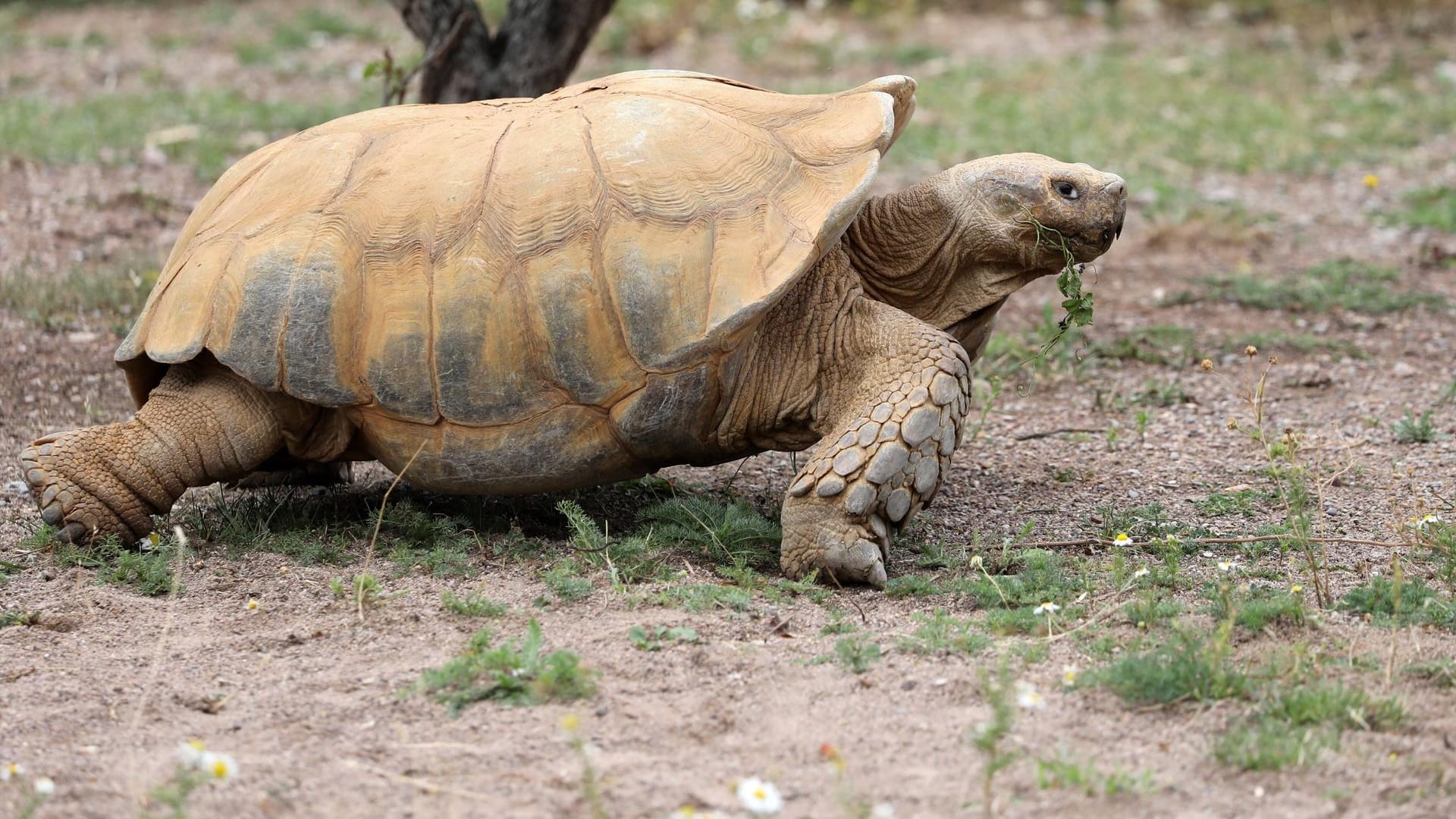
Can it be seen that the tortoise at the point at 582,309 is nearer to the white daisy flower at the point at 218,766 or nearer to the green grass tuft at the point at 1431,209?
the white daisy flower at the point at 218,766

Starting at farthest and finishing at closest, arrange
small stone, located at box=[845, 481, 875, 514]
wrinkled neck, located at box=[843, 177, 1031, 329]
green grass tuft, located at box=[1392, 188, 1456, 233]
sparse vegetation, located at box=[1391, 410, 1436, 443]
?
green grass tuft, located at box=[1392, 188, 1456, 233]
sparse vegetation, located at box=[1391, 410, 1436, 443]
wrinkled neck, located at box=[843, 177, 1031, 329]
small stone, located at box=[845, 481, 875, 514]

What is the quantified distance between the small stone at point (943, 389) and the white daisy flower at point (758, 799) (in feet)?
4.59

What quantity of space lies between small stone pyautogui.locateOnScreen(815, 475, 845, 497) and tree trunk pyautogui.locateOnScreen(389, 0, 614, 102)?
3.25 m

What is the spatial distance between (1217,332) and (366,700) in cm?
432

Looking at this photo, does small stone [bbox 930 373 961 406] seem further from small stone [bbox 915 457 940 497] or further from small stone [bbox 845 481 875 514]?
small stone [bbox 845 481 875 514]

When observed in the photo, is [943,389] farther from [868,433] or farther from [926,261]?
[926,261]

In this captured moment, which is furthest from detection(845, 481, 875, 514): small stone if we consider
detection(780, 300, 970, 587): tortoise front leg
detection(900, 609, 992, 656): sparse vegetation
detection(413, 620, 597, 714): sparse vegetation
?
detection(413, 620, 597, 714): sparse vegetation

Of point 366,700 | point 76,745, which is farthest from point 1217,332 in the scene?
point 76,745

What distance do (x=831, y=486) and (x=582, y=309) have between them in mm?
755

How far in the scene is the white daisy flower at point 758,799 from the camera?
2377 millimetres

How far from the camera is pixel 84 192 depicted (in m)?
7.54

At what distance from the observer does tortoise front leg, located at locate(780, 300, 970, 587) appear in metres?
3.66

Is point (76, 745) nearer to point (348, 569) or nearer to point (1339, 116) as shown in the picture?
point (348, 569)

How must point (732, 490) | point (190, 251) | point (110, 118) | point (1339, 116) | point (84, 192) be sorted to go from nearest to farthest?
point (190, 251)
point (732, 490)
point (84, 192)
point (110, 118)
point (1339, 116)
